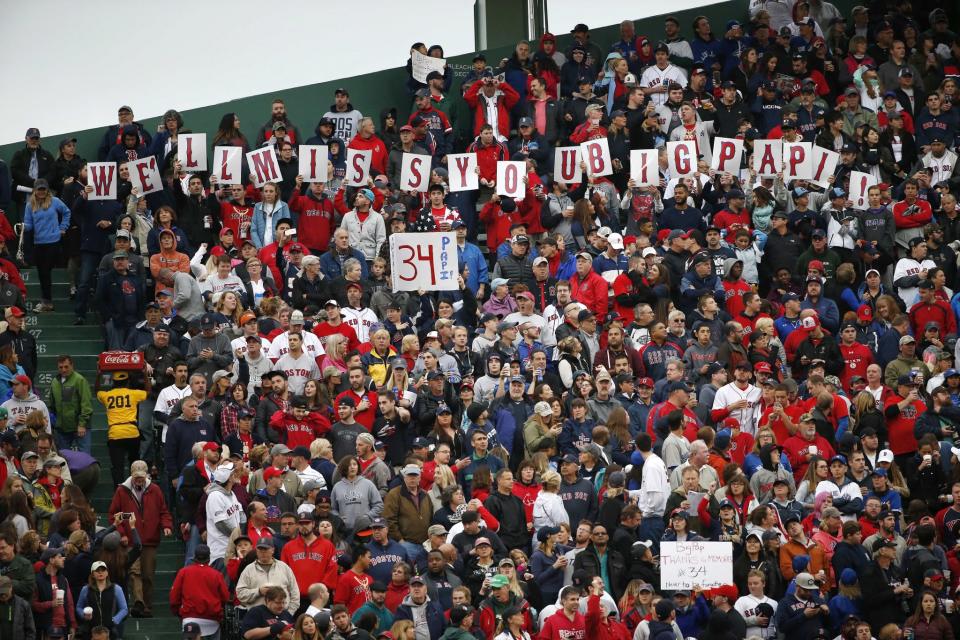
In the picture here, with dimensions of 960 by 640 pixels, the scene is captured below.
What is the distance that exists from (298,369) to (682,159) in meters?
7.21

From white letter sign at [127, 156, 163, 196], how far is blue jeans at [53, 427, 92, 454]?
462 centimetres

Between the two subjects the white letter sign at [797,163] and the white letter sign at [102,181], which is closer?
the white letter sign at [102,181]

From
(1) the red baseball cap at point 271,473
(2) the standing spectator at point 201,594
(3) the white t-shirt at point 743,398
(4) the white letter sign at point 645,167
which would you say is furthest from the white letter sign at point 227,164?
(2) the standing spectator at point 201,594

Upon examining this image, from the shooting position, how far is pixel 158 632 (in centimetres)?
2102

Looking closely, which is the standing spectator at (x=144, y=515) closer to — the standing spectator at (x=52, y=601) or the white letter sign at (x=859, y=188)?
the standing spectator at (x=52, y=601)

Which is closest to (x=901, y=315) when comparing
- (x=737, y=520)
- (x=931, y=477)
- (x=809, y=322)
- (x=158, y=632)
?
(x=809, y=322)

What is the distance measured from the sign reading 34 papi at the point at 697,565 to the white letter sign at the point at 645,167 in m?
8.39

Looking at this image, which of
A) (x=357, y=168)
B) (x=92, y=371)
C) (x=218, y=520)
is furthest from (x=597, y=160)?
(x=218, y=520)

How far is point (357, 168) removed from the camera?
90.4 feet

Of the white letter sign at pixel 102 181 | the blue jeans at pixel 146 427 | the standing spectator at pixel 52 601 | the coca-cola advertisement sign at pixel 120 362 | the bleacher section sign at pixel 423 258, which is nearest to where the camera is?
the standing spectator at pixel 52 601

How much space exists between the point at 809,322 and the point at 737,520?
4284mm

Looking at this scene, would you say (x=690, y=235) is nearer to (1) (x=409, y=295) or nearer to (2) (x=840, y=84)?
(1) (x=409, y=295)

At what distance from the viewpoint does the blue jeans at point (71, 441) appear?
76.7 feet

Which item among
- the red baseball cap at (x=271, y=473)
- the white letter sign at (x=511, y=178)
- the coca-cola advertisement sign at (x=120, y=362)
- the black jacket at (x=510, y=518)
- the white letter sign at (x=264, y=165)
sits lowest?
the black jacket at (x=510, y=518)
